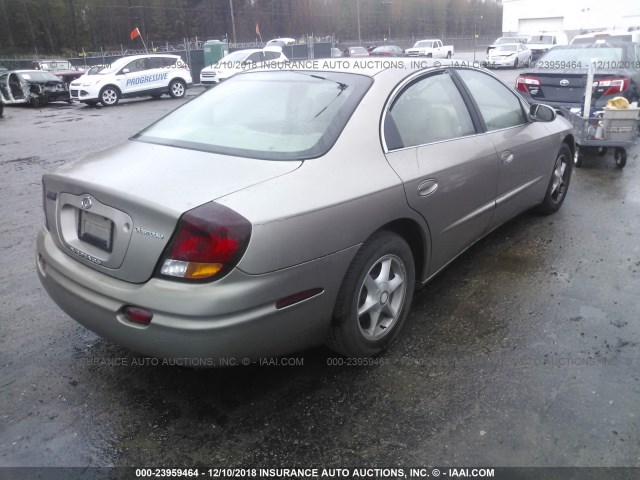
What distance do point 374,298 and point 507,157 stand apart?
1.78 metres

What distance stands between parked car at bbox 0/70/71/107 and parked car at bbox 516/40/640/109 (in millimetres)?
17134

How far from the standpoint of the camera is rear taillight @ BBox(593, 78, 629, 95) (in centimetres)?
735

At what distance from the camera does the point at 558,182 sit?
495 cm

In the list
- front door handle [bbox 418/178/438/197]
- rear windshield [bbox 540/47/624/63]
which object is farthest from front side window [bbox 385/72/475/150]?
rear windshield [bbox 540/47/624/63]

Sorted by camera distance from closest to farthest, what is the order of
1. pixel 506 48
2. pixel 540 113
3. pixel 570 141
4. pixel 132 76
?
pixel 540 113
pixel 570 141
pixel 132 76
pixel 506 48

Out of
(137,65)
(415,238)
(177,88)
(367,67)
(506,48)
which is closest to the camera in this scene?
(415,238)

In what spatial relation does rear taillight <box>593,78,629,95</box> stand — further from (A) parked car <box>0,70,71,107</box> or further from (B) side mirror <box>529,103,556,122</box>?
(A) parked car <box>0,70,71,107</box>

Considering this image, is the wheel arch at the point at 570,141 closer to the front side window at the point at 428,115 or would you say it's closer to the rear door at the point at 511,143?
the rear door at the point at 511,143

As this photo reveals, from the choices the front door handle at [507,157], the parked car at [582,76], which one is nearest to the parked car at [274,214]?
the front door handle at [507,157]

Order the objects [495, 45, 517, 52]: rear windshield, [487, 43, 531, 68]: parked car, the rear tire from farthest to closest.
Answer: [495, 45, 517, 52]: rear windshield < [487, 43, 531, 68]: parked car < the rear tire

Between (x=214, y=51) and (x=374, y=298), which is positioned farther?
(x=214, y=51)

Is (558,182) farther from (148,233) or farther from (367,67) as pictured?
(148,233)

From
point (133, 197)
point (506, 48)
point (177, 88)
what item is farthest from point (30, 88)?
point (506, 48)

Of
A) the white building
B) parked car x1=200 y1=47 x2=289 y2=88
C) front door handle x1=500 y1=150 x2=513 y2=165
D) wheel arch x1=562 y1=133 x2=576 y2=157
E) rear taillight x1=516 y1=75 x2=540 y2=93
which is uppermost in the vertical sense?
the white building
